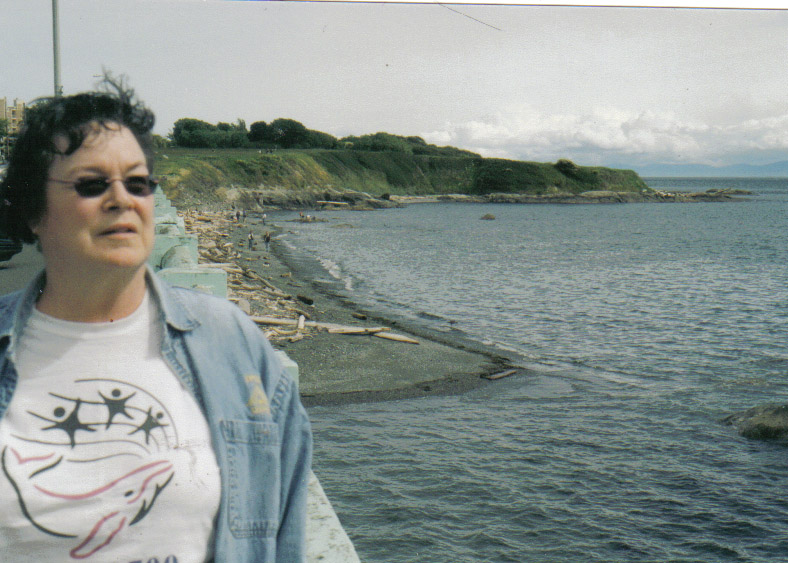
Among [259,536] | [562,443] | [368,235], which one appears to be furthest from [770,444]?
[368,235]

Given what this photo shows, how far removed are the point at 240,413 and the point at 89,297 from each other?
18.8 inches

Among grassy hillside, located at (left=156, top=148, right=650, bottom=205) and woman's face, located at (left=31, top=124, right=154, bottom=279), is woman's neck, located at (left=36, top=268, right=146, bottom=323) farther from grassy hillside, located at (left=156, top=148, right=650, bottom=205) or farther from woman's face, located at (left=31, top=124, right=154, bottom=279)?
grassy hillside, located at (left=156, top=148, right=650, bottom=205)

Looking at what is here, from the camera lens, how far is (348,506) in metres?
9.31

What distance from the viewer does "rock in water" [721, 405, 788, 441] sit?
12.5 m

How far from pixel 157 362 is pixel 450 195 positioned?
474 feet

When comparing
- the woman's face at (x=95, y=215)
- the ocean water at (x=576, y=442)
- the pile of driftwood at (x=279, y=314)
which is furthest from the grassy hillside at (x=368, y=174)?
the woman's face at (x=95, y=215)

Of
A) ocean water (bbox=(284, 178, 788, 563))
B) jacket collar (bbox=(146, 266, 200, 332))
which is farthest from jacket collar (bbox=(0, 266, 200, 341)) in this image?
ocean water (bbox=(284, 178, 788, 563))

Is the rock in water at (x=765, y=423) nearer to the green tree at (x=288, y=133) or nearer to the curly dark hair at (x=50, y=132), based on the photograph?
the curly dark hair at (x=50, y=132)

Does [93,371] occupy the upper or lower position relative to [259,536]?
upper

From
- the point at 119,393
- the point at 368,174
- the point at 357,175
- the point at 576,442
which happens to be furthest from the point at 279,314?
the point at 368,174

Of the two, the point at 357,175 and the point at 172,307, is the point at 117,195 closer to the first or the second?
the point at 172,307

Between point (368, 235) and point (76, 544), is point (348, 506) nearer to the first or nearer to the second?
point (76, 544)

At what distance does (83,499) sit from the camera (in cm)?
173

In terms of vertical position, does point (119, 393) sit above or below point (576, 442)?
above
